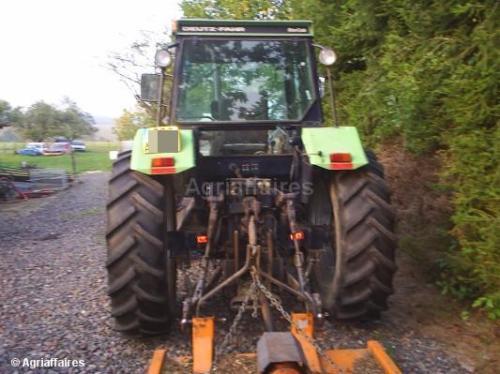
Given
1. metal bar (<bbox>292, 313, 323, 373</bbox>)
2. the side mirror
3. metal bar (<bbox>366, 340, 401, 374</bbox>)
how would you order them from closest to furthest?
metal bar (<bbox>292, 313, 323, 373</bbox>), metal bar (<bbox>366, 340, 401, 374</bbox>), the side mirror

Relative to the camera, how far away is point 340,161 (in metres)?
3.57

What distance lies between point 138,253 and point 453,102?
273 centimetres

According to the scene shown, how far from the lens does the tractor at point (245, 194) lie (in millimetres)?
3422

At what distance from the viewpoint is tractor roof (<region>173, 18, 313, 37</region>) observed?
411 cm

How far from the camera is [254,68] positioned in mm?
4273

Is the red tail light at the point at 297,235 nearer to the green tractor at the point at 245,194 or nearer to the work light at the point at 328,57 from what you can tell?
the green tractor at the point at 245,194

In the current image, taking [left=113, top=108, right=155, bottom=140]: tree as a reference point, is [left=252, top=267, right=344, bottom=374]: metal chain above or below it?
below

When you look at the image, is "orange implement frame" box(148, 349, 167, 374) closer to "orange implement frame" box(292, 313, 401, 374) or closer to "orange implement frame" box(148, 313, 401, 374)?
"orange implement frame" box(148, 313, 401, 374)

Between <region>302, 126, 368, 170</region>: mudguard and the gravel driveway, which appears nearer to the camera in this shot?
the gravel driveway

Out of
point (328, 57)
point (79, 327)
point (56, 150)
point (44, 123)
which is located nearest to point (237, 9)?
point (328, 57)

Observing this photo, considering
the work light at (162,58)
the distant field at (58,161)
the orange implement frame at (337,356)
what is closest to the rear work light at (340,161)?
the orange implement frame at (337,356)

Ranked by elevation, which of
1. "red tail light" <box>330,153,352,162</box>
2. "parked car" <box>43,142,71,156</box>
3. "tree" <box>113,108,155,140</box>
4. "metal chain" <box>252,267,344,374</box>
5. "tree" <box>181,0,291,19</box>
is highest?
"tree" <box>181,0,291,19</box>

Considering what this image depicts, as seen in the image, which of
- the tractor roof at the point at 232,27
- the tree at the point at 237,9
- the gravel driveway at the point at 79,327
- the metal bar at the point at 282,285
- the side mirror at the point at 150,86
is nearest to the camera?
the metal bar at the point at 282,285

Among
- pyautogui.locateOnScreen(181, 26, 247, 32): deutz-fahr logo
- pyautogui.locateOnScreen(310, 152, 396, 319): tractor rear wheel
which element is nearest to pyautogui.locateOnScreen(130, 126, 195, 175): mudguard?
pyautogui.locateOnScreen(181, 26, 247, 32): deutz-fahr logo
